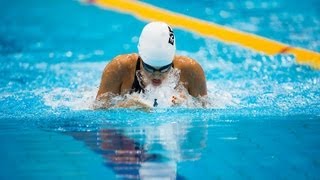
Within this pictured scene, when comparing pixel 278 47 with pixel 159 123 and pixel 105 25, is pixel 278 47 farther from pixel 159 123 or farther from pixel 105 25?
pixel 159 123

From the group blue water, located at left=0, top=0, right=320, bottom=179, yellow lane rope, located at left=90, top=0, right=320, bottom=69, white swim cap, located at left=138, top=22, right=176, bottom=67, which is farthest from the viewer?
yellow lane rope, located at left=90, top=0, right=320, bottom=69

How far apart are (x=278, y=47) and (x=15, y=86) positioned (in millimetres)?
2938

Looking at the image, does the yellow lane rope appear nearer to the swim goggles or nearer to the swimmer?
the swimmer

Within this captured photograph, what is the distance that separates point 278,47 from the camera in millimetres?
6852

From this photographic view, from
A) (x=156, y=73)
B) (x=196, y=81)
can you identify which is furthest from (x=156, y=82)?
(x=196, y=81)

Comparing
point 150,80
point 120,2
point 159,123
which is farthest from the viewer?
point 120,2

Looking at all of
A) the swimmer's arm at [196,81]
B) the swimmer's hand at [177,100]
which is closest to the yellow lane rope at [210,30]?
the swimmer's arm at [196,81]

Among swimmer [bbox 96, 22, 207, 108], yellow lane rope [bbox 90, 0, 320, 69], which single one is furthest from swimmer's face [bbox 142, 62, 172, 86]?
yellow lane rope [bbox 90, 0, 320, 69]

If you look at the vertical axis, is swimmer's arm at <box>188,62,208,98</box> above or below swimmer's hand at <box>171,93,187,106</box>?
above

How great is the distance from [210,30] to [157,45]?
3.25m

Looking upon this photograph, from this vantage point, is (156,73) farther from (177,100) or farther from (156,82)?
(177,100)

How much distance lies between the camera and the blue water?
10.6 feet

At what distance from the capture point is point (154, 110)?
438cm

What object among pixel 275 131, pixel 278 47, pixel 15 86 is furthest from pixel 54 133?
pixel 278 47
